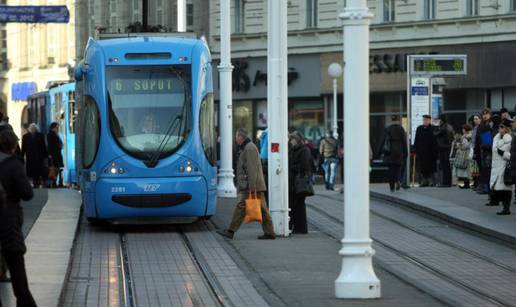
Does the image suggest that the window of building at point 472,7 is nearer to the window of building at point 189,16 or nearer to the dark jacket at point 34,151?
the window of building at point 189,16

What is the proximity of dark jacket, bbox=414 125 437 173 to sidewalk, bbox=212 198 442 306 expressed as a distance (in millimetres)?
9659

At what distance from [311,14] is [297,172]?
113 ft

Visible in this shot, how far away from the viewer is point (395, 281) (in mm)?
16203

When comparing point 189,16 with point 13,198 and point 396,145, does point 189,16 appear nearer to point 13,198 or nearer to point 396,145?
point 396,145

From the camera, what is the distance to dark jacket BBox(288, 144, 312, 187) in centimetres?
2162

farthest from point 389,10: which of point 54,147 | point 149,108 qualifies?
point 149,108

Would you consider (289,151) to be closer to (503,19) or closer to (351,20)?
(351,20)

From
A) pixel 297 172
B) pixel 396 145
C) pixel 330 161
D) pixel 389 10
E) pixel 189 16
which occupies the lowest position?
pixel 330 161

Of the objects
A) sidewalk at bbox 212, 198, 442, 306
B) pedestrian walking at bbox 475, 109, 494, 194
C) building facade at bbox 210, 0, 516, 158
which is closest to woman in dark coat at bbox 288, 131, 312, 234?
sidewalk at bbox 212, 198, 442, 306

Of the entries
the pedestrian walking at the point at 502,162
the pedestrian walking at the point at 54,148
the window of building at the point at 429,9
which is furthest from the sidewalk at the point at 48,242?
the window of building at the point at 429,9

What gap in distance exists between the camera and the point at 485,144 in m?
26.5

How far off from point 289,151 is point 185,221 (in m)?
3.27

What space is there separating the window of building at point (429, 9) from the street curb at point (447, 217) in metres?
20.9

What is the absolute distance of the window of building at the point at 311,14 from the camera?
55312 millimetres
